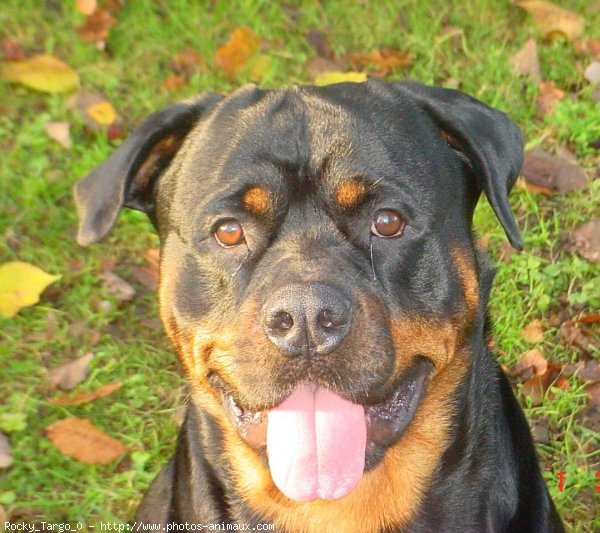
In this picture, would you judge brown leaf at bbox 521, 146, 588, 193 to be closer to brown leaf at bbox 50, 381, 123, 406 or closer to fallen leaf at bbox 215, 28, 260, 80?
fallen leaf at bbox 215, 28, 260, 80

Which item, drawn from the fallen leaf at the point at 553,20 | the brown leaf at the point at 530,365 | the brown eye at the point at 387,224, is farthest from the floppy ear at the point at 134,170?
the fallen leaf at the point at 553,20

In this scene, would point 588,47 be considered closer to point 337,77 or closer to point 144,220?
point 337,77

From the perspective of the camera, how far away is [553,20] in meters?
5.36

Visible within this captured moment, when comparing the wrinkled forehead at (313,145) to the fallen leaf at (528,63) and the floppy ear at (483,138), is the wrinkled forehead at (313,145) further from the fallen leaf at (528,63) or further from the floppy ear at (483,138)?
the fallen leaf at (528,63)

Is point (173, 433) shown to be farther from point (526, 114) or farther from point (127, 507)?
point (526, 114)

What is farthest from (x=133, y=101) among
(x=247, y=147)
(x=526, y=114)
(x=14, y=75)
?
(x=247, y=147)

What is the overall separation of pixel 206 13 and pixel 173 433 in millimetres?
2639

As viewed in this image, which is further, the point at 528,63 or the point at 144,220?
the point at 528,63

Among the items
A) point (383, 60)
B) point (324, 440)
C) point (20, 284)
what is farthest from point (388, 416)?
point (383, 60)

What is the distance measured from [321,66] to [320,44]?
0.19m

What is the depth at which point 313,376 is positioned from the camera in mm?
2531

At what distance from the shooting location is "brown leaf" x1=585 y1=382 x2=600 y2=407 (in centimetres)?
394

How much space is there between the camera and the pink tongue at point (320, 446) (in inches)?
104

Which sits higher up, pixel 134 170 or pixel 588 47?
pixel 134 170
